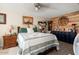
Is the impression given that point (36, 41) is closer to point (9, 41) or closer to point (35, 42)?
point (35, 42)

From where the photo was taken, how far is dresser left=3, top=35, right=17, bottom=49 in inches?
65.3

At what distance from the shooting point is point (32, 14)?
171cm

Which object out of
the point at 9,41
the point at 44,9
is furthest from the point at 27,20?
the point at 9,41

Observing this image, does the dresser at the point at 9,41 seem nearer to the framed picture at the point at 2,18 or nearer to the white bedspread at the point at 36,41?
the white bedspread at the point at 36,41

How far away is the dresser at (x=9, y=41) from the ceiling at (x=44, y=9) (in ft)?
1.31

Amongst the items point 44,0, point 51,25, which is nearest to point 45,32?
point 51,25

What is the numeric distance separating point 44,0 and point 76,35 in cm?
72

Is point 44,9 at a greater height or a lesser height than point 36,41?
greater

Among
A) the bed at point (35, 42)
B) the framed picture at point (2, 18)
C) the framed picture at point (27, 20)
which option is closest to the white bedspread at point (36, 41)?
the bed at point (35, 42)

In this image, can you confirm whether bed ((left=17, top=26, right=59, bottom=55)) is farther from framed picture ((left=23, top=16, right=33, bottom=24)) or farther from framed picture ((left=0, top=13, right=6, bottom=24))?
framed picture ((left=0, top=13, right=6, bottom=24))

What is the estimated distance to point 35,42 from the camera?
169 centimetres

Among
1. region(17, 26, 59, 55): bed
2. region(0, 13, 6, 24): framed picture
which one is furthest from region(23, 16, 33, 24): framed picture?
region(0, 13, 6, 24): framed picture

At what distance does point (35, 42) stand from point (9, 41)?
0.39 meters

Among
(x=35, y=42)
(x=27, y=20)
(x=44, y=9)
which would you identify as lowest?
(x=35, y=42)
